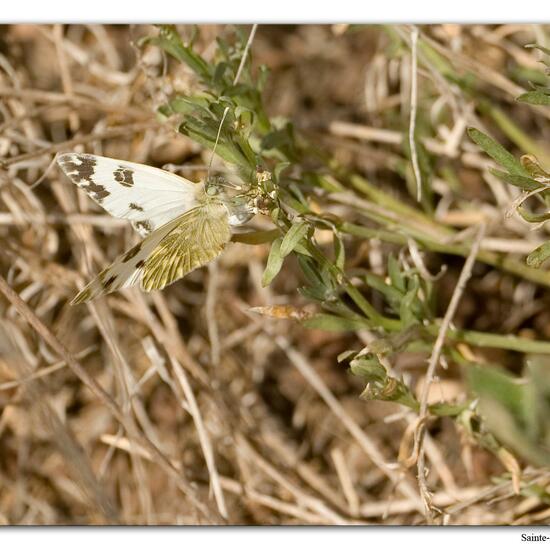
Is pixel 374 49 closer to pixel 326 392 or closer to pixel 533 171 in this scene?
pixel 326 392

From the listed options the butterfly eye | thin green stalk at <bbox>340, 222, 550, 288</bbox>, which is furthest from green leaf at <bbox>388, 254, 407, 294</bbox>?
the butterfly eye

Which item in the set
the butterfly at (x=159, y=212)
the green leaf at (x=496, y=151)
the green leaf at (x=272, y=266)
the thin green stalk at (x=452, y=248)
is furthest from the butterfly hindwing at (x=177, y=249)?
the green leaf at (x=496, y=151)

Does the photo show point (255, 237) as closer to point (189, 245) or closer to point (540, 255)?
point (189, 245)

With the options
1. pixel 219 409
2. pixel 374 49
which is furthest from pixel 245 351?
pixel 374 49

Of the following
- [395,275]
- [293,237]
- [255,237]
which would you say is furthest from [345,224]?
[293,237]

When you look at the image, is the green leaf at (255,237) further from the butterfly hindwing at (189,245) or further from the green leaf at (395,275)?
the green leaf at (395,275)
